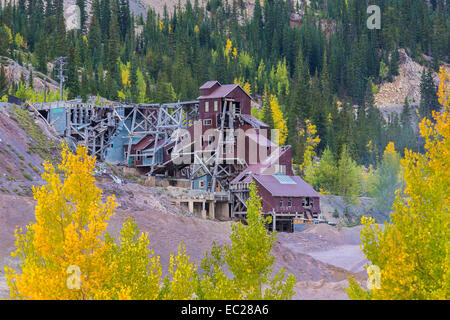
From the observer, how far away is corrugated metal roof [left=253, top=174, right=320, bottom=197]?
67.9 metres

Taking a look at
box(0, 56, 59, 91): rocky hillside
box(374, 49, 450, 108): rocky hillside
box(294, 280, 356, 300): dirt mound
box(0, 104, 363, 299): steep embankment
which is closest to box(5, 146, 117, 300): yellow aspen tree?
box(0, 104, 363, 299): steep embankment

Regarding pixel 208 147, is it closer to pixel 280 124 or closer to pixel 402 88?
pixel 280 124

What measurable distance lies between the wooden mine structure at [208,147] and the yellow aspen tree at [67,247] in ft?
139

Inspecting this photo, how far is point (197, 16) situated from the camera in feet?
636

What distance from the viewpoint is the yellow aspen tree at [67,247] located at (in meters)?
22.7

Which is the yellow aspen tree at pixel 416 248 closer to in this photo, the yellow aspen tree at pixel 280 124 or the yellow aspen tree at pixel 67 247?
the yellow aspen tree at pixel 67 247

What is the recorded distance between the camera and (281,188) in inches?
2712

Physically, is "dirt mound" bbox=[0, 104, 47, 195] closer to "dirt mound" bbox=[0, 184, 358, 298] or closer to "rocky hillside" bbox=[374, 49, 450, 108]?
"dirt mound" bbox=[0, 184, 358, 298]

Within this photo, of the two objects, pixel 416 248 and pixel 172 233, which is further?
pixel 172 233

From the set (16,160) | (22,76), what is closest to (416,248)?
(16,160)

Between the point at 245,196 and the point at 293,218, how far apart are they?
5.72m

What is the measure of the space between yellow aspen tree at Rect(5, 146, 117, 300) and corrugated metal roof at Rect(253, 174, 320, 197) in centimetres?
4350

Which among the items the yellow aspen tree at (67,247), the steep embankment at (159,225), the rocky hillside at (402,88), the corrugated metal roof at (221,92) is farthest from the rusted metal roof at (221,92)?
the rocky hillside at (402,88)

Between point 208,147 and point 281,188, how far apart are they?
1209 centimetres
